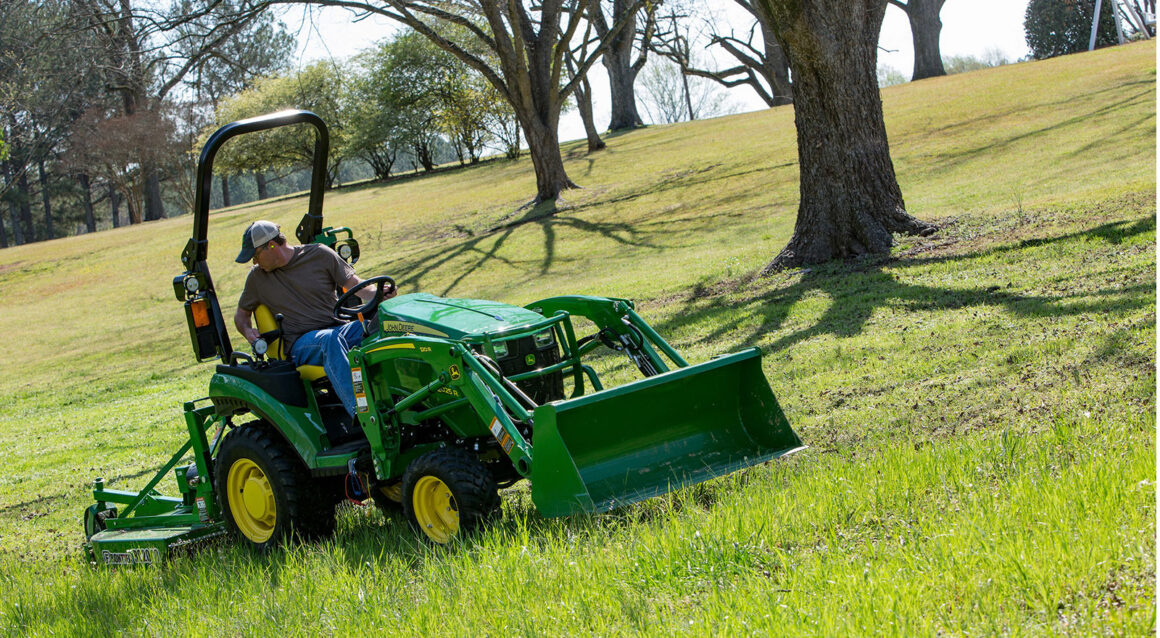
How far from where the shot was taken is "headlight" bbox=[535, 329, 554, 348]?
5.34 metres

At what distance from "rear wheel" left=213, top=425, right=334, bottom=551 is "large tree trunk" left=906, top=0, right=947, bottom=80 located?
36.3m

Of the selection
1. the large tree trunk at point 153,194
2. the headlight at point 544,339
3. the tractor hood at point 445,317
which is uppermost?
the large tree trunk at point 153,194

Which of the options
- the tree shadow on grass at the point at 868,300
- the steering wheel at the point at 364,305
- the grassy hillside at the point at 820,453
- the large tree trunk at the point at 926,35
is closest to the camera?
the grassy hillside at the point at 820,453

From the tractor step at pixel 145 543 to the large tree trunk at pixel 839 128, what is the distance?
7.88 meters

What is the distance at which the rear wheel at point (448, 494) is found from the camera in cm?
470

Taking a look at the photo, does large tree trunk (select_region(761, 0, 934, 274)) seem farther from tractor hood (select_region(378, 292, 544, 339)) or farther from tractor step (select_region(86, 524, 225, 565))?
tractor step (select_region(86, 524, 225, 565))

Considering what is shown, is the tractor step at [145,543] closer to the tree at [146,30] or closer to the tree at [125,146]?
the tree at [146,30]

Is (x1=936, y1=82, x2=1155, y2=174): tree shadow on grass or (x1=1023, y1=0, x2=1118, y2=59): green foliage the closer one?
(x1=936, y1=82, x2=1155, y2=174): tree shadow on grass

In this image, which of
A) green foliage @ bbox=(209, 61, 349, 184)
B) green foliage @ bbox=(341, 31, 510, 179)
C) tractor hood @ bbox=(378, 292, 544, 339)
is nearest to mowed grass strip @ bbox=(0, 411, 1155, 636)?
tractor hood @ bbox=(378, 292, 544, 339)

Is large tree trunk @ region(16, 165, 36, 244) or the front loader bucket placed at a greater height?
large tree trunk @ region(16, 165, 36, 244)

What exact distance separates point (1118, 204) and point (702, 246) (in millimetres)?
6463

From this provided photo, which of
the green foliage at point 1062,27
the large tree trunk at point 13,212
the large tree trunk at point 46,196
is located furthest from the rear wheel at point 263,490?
the large tree trunk at point 46,196

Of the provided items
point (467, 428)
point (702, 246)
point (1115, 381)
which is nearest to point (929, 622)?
point (467, 428)

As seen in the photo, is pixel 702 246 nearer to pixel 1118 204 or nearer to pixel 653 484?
pixel 1118 204
